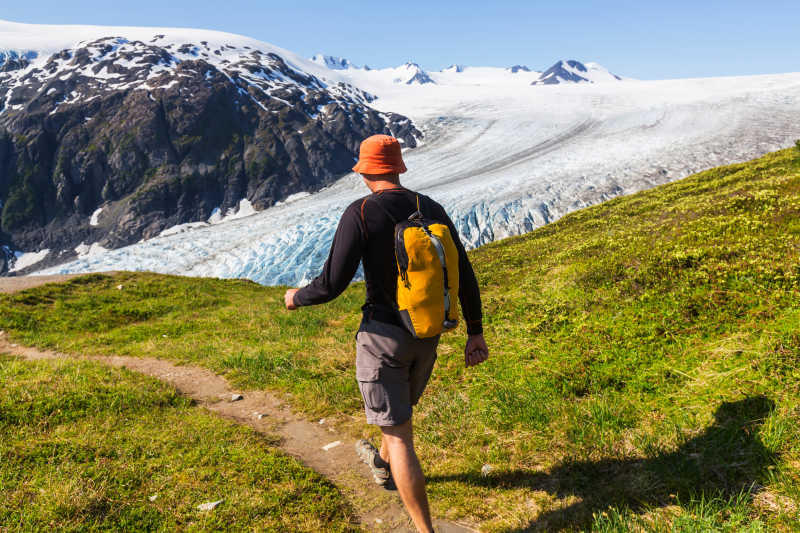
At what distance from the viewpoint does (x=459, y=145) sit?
78.9m

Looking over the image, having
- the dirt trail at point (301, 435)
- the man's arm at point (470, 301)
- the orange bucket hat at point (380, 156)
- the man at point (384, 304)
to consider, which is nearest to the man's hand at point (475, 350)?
the man's arm at point (470, 301)

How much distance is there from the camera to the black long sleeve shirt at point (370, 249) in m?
3.09

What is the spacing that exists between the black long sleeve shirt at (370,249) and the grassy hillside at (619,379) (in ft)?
6.52

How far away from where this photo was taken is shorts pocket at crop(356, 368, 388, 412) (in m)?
3.20

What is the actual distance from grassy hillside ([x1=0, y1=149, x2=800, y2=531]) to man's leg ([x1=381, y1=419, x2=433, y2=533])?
71 centimetres

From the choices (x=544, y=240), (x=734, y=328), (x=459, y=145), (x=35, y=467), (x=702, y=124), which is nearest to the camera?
(x=35, y=467)

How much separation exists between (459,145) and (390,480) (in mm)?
79194

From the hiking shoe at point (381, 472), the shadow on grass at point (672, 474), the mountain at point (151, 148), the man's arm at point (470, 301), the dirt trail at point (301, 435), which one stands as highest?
the mountain at point (151, 148)

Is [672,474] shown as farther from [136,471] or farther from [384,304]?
[136,471]

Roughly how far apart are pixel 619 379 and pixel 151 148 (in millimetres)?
147242

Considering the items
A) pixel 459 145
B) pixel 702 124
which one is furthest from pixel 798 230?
pixel 459 145

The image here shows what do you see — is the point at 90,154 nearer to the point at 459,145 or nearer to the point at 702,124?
the point at 459,145

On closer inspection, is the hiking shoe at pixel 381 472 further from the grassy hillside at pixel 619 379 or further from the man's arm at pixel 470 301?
the man's arm at pixel 470 301

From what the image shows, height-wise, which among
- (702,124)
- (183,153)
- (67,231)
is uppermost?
(183,153)
